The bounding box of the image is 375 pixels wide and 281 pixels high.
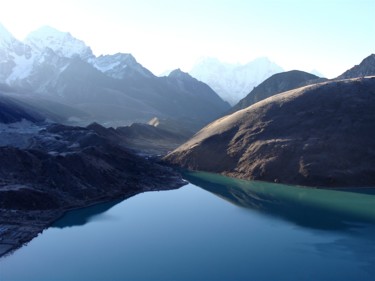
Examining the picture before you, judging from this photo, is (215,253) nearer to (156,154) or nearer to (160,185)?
(160,185)

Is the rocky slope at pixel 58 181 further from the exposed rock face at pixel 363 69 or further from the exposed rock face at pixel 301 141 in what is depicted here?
the exposed rock face at pixel 363 69

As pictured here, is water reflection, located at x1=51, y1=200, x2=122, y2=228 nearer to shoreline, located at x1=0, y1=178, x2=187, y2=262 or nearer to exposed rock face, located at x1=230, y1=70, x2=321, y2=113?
shoreline, located at x1=0, y1=178, x2=187, y2=262

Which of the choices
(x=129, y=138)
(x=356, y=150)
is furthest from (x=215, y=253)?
(x=129, y=138)

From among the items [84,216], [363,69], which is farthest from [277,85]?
[84,216]

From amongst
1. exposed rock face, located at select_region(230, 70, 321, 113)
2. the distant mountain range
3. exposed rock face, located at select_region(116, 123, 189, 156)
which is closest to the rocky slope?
exposed rock face, located at select_region(116, 123, 189, 156)

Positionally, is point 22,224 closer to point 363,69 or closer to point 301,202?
point 301,202

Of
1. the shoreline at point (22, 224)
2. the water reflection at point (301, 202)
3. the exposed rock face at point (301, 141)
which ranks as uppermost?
the exposed rock face at point (301, 141)

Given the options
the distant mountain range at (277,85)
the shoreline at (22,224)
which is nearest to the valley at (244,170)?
the shoreline at (22,224)
